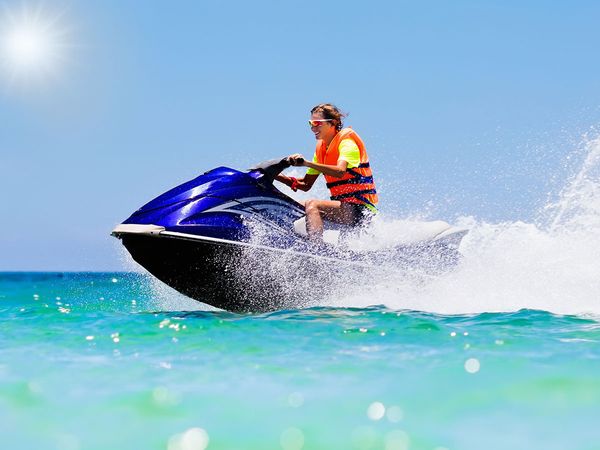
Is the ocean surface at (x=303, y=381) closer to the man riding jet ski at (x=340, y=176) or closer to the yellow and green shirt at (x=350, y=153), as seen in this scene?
the man riding jet ski at (x=340, y=176)

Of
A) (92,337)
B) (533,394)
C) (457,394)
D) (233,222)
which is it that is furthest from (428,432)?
(233,222)

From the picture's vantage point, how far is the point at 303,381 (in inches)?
118

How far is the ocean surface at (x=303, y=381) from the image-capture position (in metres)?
2.41

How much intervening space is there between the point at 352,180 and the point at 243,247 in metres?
1.17

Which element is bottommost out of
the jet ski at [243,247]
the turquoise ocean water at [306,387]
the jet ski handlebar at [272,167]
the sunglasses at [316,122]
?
the turquoise ocean water at [306,387]

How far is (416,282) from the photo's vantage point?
6047mm

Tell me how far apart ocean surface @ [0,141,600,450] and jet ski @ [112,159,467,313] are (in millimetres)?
365

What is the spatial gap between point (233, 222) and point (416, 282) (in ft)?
5.97

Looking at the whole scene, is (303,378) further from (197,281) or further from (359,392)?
(197,281)

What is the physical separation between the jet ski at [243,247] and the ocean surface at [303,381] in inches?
14.4

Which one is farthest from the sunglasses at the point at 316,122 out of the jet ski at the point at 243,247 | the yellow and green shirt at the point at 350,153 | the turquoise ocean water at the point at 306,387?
the turquoise ocean water at the point at 306,387

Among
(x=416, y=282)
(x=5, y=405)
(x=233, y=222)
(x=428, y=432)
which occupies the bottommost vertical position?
(x=428, y=432)

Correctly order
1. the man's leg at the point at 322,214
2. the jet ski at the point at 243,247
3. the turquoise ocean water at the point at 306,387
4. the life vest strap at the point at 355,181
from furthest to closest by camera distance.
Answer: the life vest strap at the point at 355,181
the man's leg at the point at 322,214
the jet ski at the point at 243,247
the turquoise ocean water at the point at 306,387

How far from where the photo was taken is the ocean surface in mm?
2414
